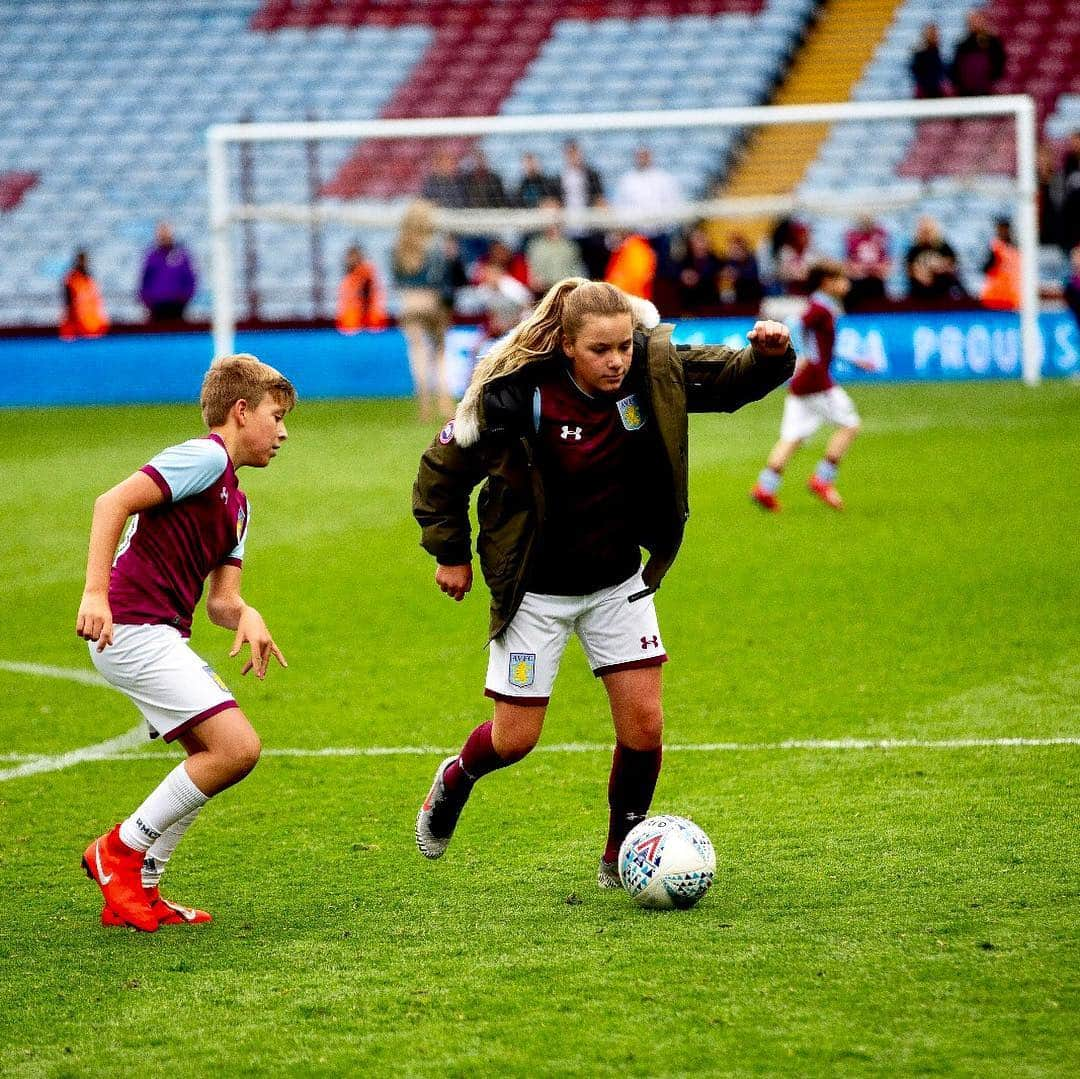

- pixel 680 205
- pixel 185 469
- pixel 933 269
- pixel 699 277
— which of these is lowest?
pixel 699 277

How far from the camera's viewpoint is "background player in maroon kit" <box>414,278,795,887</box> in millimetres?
4918

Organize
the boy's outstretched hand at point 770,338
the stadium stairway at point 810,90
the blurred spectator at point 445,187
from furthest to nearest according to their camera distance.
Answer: the stadium stairway at point 810,90
the blurred spectator at point 445,187
the boy's outstretched hand at point 770,338

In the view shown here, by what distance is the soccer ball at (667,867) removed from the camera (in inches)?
196

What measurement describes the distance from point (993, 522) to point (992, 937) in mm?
7934

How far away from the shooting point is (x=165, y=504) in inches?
196

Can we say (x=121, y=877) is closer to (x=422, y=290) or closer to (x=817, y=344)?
(x=817, y=344)

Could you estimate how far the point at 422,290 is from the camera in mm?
19359

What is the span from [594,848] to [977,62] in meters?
20.5

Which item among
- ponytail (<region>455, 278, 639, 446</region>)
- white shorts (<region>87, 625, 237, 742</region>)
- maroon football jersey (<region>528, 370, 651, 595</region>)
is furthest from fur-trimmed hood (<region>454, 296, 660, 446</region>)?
white shorts (<region>87, 625, 237, 742</region>)

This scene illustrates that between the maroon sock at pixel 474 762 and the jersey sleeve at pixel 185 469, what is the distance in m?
1.08

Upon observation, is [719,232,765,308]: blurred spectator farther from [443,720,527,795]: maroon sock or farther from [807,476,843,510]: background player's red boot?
[443,720,527,795]: maroon sock

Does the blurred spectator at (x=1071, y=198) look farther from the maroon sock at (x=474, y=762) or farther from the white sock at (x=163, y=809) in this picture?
the white sock at (x=163, y=809)

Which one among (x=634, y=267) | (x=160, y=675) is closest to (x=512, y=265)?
(x=634, y=267)

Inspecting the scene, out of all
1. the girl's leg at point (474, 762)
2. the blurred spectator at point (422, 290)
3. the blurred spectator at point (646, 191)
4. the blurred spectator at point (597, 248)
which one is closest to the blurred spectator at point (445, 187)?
the blurred spectator at point (597, 248)
